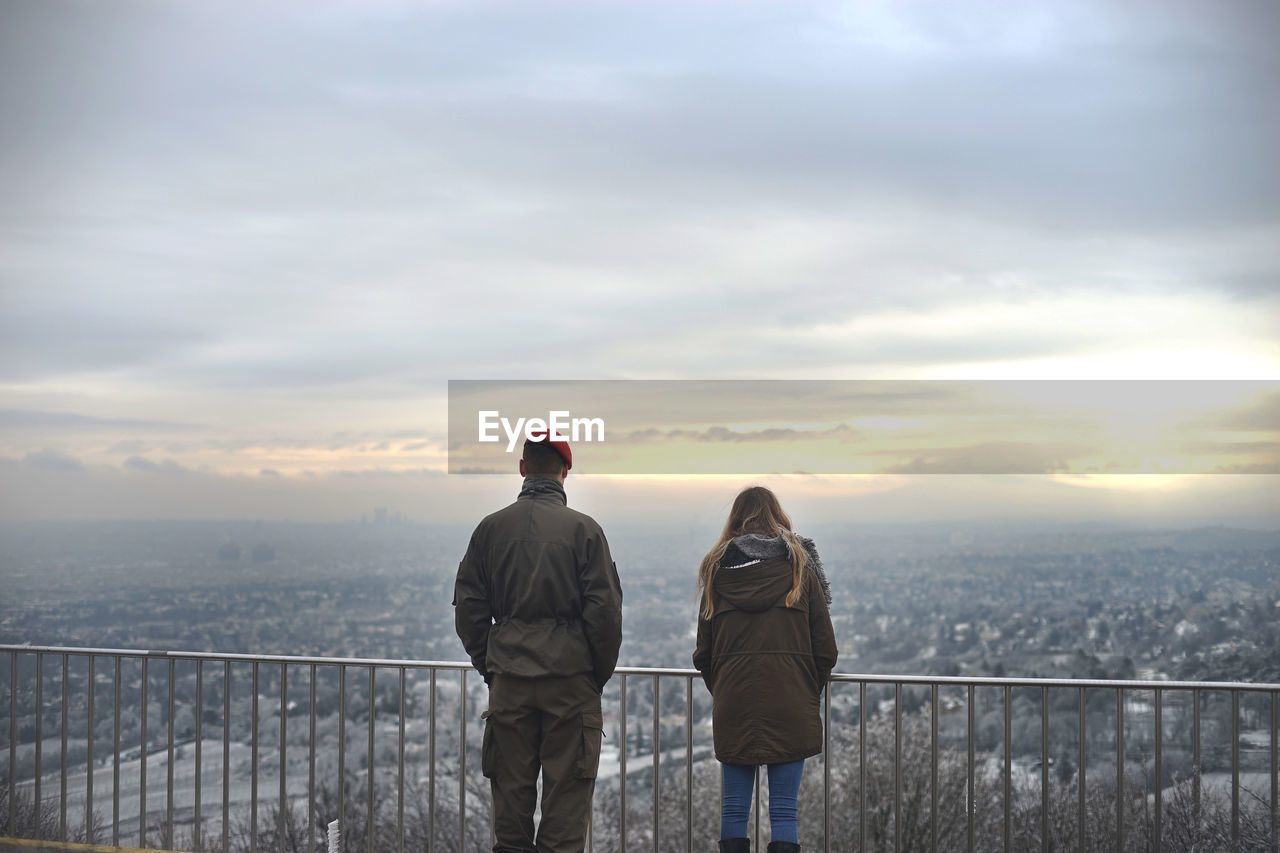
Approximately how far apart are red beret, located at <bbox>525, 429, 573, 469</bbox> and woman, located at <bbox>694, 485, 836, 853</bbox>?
66cm

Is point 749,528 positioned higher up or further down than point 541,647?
higher up

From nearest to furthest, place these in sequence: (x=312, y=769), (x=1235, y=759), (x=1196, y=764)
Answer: (x=1235, y=759) < (x=1196, y=764) < (x=312, y=769)

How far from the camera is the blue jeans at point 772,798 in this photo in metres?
4.08

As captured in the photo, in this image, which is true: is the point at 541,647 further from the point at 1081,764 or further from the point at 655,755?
the point at 1081,764

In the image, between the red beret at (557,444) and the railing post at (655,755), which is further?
the railing post at (655,755)

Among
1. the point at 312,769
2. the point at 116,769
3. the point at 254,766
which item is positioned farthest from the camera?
the point at 116,769

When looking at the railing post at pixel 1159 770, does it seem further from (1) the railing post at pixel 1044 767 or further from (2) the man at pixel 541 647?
(2) the man at pixel 541 647

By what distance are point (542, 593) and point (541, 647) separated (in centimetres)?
20

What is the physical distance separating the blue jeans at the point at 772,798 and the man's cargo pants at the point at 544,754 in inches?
21.9

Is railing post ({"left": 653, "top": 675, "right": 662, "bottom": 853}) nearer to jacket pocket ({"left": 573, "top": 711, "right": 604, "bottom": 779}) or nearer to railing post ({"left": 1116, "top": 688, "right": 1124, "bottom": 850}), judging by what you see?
jacket pocket ({"left": 573, "top": 711, "right": 604, "bottom": 779})

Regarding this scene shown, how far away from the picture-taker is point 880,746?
59.8 ft

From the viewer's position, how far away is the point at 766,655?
4.03 metres

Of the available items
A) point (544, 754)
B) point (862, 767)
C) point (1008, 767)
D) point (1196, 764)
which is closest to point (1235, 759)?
point (1196, 764)

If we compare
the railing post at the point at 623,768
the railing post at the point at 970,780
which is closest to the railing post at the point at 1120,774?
the railing post at the point at 970,780
